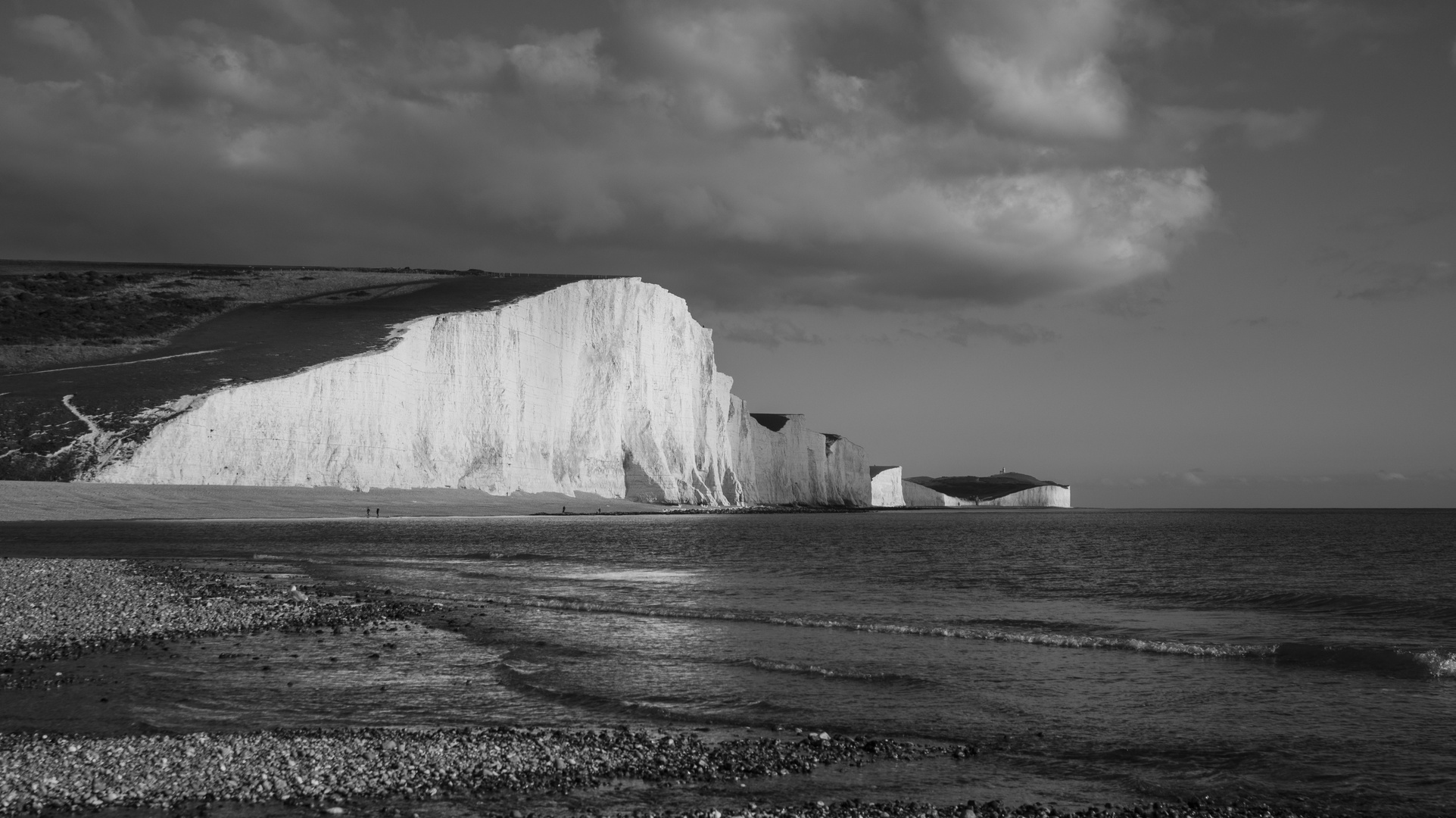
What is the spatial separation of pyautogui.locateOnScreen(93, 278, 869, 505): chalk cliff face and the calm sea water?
21.0m

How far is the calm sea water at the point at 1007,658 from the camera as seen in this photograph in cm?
862

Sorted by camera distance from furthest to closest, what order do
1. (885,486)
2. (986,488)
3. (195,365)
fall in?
(986,488) → (885,486) → (195,365)

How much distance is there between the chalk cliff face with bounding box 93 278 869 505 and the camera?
52844 mm

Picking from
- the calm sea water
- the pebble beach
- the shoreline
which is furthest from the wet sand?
the pebble beach

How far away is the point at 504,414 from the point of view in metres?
65.8

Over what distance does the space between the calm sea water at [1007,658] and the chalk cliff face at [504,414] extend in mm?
20985

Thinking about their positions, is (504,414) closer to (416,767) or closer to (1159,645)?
(1159,645)

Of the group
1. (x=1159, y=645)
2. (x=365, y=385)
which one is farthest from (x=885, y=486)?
(x=1159, y=645)

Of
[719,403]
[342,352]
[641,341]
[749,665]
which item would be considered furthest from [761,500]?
[749,665]

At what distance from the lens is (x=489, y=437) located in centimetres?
6506

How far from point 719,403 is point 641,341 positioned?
50.3 ft

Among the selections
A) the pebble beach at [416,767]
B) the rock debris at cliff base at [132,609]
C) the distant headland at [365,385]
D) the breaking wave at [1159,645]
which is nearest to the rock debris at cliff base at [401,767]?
the pebble beach at [416,767]

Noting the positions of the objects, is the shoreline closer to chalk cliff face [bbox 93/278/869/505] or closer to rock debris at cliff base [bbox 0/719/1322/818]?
chalk cliff face [bbox 93/278/869/505]

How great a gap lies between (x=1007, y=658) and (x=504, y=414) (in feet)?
182
